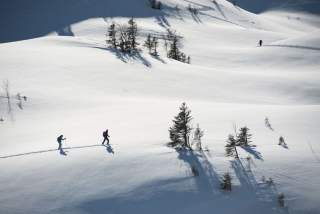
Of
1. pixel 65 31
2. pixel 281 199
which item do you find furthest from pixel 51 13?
pixel 281 199

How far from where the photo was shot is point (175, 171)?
55.6 feet

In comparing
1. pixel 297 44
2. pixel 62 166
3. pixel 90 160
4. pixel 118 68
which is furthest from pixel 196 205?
pixel 297 44

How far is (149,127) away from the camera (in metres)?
23.5

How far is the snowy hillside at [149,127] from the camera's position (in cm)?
1570

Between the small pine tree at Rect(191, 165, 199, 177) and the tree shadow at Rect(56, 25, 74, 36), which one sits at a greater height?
the tree shadow at Rect(56, 25, 74, 36)

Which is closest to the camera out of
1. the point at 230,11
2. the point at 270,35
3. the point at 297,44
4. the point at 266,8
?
the point at 297,44

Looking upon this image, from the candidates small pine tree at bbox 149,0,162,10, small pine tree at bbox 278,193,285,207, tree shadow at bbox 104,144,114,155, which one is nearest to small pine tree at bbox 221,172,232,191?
small pine tree at bbox 278,193,285,207

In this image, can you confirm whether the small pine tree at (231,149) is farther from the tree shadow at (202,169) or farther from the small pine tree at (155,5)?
the small pine tree at (155,5)

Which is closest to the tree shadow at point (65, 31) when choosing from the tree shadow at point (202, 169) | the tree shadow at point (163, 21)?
the tree shadow at point (163, 21)

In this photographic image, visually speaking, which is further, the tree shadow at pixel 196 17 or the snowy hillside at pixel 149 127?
the tree shadow at pixel 196 17

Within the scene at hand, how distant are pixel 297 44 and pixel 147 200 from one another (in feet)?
161

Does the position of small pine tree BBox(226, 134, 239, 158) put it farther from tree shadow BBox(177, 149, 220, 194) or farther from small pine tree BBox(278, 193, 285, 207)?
small pine tree BBox(278, 193, 285, 207)

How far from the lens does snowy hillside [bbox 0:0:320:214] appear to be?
15695mm

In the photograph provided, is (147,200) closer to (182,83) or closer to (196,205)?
(196,205)
